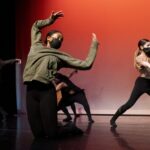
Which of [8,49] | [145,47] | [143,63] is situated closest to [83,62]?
[143,63]

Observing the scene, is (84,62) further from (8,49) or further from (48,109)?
(8,49)

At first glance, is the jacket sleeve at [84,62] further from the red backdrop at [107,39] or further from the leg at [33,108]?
the red backdrop at [107,39]

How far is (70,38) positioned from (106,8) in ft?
2.75

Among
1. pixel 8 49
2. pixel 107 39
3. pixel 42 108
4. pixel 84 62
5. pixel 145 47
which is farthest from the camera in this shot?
pixel 8 49

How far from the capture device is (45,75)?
448 cm

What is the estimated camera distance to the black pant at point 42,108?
180 inches

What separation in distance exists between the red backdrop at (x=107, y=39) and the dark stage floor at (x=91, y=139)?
1809 millimetres

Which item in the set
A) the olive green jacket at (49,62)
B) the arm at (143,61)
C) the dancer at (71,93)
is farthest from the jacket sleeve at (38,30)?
the dancer at (71,93)

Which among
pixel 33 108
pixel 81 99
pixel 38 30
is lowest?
pixel 81 99

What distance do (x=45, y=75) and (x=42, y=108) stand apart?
35 cm

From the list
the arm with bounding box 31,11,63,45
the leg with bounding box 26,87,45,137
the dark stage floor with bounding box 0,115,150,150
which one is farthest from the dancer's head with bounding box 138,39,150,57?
the leg with bounding box 26,87,45,137

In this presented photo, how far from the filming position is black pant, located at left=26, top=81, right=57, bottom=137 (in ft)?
15.0

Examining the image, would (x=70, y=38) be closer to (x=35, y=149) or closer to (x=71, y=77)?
(x=71, y=77)

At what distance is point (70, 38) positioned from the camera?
809 cm
